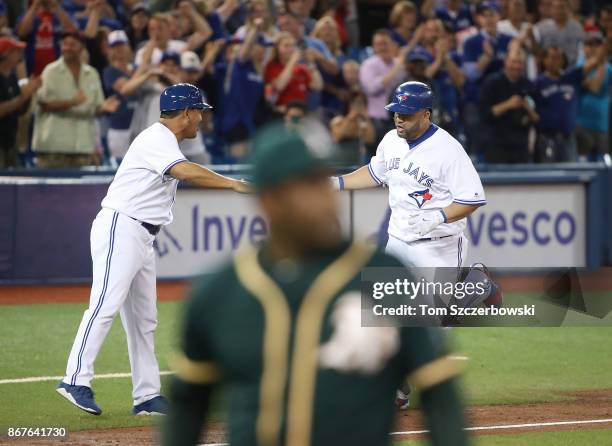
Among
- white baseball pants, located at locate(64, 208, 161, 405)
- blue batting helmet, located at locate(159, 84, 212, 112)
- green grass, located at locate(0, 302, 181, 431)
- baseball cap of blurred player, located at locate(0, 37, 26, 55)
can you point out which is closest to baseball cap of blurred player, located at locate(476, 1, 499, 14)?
baseball cap of blurred player, located at locate(0, 37, 26, 55)

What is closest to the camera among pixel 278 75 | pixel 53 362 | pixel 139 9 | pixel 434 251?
pixel 434 251

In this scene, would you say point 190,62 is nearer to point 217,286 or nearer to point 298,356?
point 217,286

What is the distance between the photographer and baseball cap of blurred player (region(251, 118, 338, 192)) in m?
2.94

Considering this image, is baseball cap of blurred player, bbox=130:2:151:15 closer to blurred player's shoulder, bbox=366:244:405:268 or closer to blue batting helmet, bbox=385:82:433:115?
blue batting helmet, bbox=385:82:433:115

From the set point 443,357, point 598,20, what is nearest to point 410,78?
point 598,20

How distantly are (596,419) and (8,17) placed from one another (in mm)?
10846

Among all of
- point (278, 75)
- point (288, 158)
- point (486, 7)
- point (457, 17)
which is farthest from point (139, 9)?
point (288, 158)

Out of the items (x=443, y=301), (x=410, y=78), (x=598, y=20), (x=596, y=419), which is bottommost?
(x=596, y=419)

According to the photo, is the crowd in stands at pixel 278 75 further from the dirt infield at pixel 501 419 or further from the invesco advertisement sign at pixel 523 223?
the dirt infield at pixel 501 419

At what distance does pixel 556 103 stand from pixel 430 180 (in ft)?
30.2

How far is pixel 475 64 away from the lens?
18.0 meters

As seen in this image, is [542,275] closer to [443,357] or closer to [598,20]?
[598,20]

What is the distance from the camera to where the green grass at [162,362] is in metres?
9.03

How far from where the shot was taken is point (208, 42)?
1656cm
